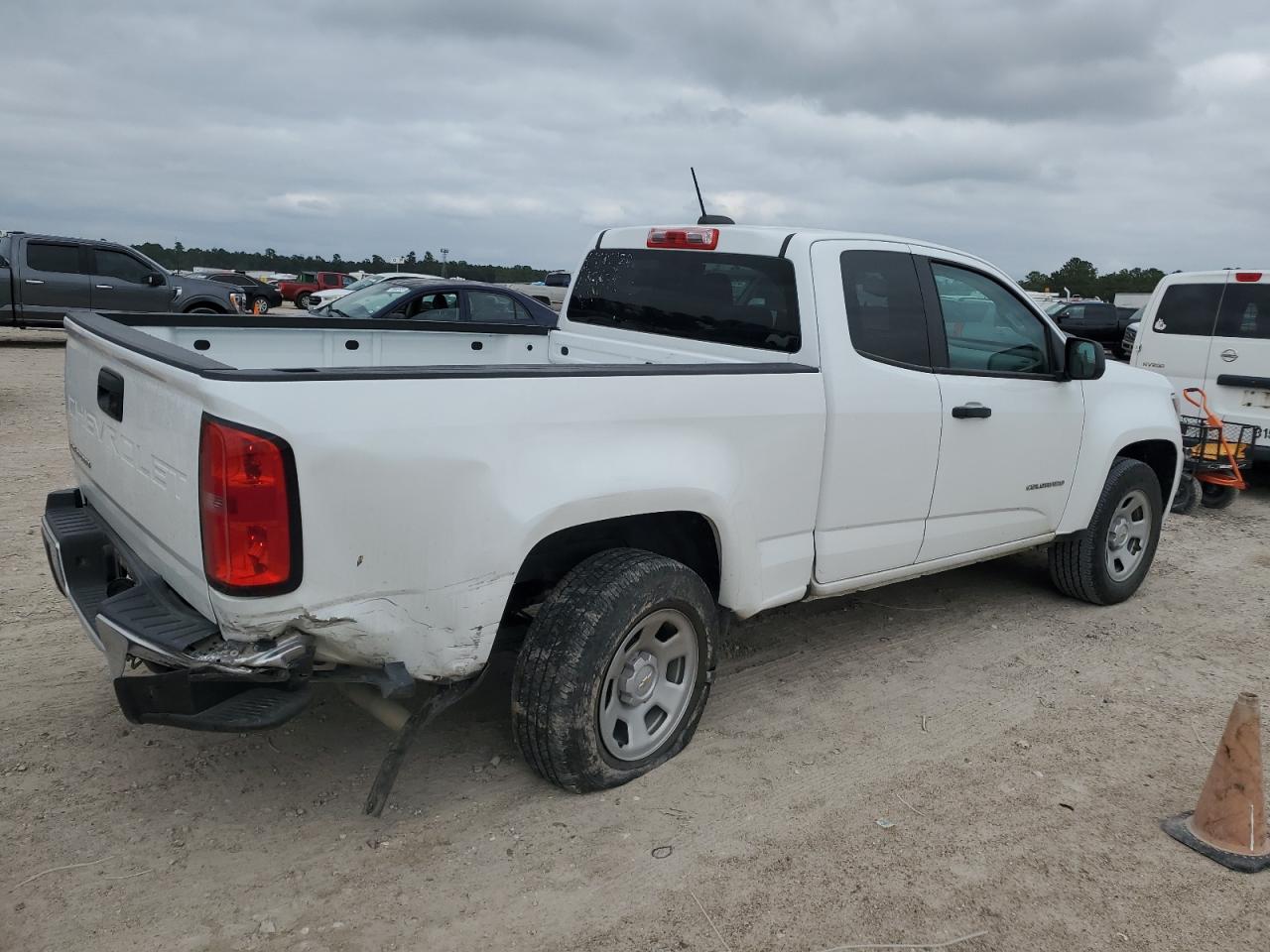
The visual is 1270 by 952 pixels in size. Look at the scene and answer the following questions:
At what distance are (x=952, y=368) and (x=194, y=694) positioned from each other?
10.3 feet

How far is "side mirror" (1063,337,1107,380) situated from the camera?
452 centimetres

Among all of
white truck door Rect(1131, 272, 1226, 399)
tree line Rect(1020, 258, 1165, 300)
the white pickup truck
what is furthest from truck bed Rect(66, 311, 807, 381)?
tree line Rect(1020, 258, 1165, 300)

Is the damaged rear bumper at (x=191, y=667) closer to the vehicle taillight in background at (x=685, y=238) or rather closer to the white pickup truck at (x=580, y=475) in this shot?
the white pickup truck at (x=580, y=475)

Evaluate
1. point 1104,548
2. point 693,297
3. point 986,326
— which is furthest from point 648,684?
point 1104,548

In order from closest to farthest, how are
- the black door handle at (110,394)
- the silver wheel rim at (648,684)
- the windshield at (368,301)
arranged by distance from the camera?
the black door handle at (110,394), the silver wheel rim at (648,684), the windshield at (368,301)

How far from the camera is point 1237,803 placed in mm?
3053

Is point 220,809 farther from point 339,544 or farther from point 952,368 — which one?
point 952,368

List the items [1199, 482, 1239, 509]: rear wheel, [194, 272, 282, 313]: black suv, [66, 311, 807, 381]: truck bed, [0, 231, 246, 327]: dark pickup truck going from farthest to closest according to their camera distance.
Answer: [194, 272, 282, 313]: black suv
[0, 231, 246, 327]: dark pickup truck
[1199, 482, 1239, 509]: rear wheel
[66, 311, 807, 381]: truck bed

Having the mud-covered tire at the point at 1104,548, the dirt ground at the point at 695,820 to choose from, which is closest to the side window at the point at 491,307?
the dirt ground at the point at 695,820

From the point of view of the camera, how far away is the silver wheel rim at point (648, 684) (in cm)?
317

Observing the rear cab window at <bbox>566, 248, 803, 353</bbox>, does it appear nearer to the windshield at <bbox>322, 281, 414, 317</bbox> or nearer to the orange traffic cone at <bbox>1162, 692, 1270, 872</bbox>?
the orange traffic cone at <bbox>1162, 692, 1270, 872</bbox>

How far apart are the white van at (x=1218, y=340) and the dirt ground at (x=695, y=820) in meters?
4.57

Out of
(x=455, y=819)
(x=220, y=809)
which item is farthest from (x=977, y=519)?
(x=220, y=809)

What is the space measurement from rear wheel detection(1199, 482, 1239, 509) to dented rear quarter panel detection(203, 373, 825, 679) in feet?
21.4
